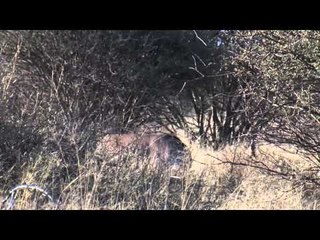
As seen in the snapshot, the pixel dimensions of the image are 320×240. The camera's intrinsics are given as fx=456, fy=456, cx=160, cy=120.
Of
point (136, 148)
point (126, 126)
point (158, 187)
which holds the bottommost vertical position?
point (158, 187)

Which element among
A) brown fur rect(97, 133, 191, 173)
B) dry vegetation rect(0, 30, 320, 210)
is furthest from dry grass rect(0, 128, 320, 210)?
brown fur rect(97, 133, 191, 173)

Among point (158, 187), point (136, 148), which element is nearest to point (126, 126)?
point (136, 148)

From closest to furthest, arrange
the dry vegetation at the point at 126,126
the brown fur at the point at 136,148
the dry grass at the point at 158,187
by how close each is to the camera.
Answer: the dry grass at the point at 158,187, the dry vegetation at the point at 126,126, the brown fur at the point at 136,148

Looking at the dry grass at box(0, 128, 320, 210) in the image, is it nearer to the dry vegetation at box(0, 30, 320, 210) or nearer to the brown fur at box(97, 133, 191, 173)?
the dry vegetation at box(0, 30, 320, 210)

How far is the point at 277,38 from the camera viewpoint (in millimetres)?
6168

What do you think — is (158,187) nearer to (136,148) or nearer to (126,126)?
(136,148)

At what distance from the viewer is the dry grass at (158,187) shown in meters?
4.99

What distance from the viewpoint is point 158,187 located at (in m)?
5.85

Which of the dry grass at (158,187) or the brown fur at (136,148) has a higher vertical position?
the brown fur at (136,148)

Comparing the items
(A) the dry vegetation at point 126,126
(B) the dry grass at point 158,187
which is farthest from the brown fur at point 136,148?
(B) the dry grass at point 158,187

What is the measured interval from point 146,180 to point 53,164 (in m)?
1.20

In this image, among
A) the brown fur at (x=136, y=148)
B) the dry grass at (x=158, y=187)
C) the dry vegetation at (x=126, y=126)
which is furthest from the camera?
the brown fur at (x=136, y=148)

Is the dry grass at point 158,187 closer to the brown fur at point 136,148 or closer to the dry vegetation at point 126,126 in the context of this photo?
the dry vegetation at point 126,126
